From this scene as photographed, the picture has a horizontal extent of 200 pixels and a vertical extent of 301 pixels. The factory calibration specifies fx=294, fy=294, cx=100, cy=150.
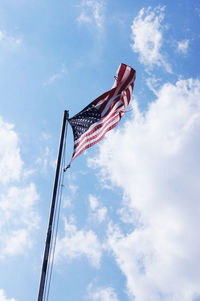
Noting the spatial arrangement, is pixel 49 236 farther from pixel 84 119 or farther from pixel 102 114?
pixel 102 114

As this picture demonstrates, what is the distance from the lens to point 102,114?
1767 centimetres

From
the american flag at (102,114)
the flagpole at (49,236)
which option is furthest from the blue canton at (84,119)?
the flagpole at (49,236)

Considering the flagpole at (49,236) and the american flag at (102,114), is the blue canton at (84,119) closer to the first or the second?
the american flag at (102,114)

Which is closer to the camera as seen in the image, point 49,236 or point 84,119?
point 49,236

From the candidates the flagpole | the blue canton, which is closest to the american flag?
the blue canton

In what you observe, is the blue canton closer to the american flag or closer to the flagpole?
the american flag

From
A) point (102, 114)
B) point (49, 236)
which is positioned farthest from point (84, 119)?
point (49, 236)

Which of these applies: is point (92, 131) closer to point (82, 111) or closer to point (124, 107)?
point (82, 111)

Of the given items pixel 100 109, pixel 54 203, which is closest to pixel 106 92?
pixel 100 109

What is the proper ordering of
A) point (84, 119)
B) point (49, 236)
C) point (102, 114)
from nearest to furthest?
point (49, 236), point (84, 119), point (102, 114)

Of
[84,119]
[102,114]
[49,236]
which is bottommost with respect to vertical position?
[49,236]

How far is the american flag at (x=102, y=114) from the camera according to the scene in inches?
657

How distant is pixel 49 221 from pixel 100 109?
7.88 metres

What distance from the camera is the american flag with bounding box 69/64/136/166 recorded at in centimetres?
1669
